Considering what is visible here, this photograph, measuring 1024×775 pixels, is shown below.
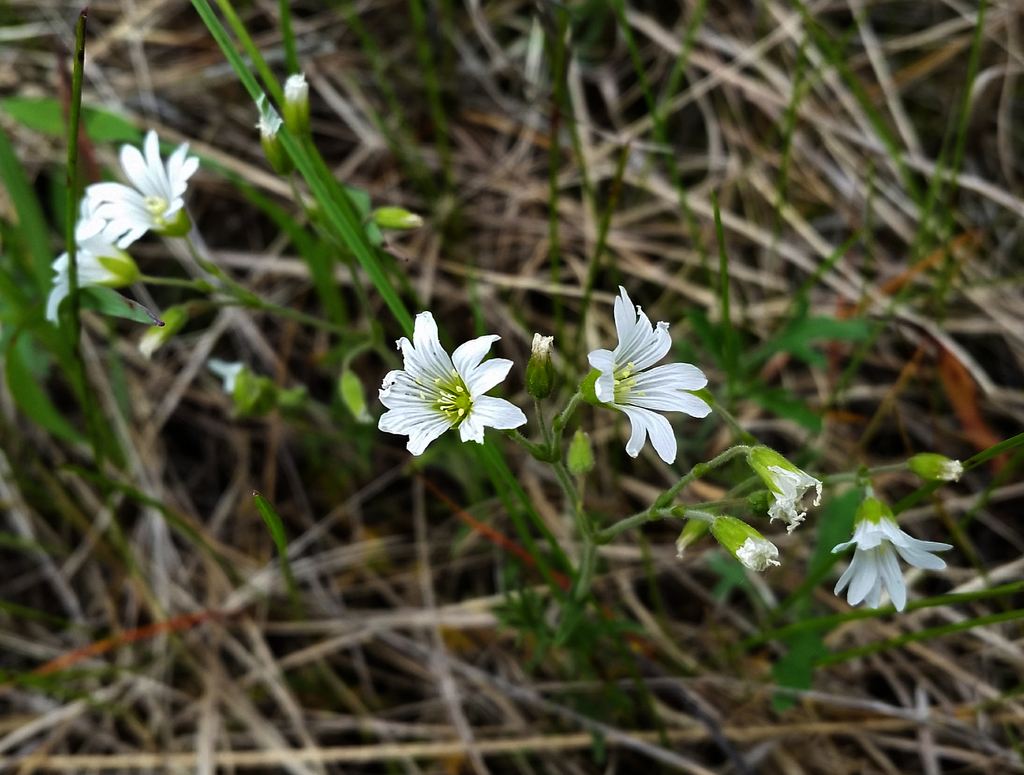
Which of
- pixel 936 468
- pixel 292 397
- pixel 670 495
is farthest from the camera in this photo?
pixel 292 397

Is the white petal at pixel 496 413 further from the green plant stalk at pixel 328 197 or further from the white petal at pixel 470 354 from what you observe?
the green plant stalk at pixel 328 197

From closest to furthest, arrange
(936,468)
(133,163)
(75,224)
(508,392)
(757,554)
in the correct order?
1. (757,554)
2. (936,468)
3. (75,224)
4. (133,163)
5. (508,392)

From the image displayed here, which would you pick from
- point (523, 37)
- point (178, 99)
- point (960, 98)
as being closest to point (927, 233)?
point (960, 98)

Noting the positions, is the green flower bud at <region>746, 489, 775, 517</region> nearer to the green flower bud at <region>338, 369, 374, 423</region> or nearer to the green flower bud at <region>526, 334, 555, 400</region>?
the green flower bud at <region>526, 334, 555, 400</region>

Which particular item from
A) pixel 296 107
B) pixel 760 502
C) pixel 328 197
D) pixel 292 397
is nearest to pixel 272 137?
pixel 296 107

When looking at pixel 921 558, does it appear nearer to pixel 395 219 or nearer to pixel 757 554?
pixel 757 554

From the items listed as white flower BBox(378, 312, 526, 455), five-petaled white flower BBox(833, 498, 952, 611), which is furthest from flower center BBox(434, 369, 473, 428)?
five-petaled white flower BBox(833, 498, 952, 611)

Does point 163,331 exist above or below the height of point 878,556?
above

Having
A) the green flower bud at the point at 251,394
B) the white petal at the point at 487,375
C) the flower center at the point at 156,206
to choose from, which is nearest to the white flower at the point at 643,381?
the white petal at the point at 487,375
